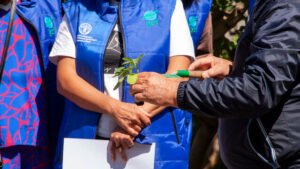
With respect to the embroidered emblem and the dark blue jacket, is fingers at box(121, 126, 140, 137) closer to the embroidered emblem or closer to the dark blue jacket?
the embroidered emblem

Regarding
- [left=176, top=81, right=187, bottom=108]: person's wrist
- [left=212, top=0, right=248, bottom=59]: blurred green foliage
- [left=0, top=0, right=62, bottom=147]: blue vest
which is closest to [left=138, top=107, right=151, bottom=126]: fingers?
[left=0, top=0, right=62, bottom=147]: blue vest

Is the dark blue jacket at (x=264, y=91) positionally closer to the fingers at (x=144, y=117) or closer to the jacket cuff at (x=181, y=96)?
the jacket cuff at (x=181, y=96)

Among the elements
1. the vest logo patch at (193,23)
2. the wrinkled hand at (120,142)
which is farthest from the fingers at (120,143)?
the vest logo patch at (193,23)

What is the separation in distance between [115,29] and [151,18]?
20 centimetres

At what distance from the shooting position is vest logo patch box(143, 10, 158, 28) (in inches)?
150

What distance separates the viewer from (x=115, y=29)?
379 centimetres

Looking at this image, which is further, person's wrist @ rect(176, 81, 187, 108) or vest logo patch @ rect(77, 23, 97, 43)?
vest logo patch @ rect(77, 23, 97, 43)

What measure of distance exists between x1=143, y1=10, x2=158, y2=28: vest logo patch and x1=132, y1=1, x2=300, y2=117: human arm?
0.96 meters

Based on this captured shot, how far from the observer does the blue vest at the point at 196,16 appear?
4137mm

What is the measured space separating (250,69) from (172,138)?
1.11 metres

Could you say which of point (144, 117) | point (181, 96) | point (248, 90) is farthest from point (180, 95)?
point (144, 117)

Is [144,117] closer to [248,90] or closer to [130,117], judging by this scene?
[130,117]

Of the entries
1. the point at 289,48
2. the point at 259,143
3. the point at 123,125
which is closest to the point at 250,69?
the point at 289,48

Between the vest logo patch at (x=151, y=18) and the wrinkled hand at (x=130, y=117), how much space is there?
1.53ft
